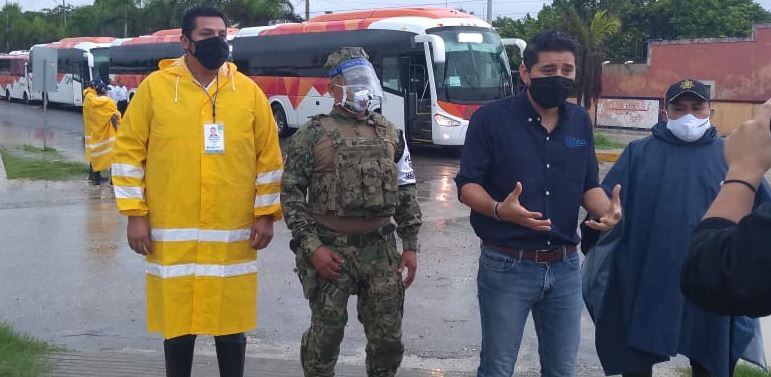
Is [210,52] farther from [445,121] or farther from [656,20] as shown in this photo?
[656,20]

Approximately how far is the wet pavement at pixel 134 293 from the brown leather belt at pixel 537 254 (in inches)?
64.8

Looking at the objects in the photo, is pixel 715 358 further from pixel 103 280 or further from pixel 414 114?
pixel 414 114

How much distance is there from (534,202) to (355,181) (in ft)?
2.64

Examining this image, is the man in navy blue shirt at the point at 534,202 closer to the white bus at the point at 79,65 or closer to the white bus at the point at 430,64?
the white bus at the point at 430,64

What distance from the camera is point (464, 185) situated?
390cm

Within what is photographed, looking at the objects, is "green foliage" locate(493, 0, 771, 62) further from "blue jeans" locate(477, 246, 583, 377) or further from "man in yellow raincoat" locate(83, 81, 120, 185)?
"blue jeans" locate(477, 246, 583, 377)

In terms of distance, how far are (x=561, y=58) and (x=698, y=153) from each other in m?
0.94

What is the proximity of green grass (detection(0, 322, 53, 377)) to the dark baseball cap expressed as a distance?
372 cm

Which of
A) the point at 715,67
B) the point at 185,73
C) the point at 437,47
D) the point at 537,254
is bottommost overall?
the point at 537,254

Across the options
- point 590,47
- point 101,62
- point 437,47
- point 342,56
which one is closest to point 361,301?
point 342,56

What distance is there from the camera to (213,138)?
416 centimetres

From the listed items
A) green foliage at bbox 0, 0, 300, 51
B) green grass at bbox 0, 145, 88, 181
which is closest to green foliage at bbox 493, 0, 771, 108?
green foliage at bbox 0, 0, 300, 51

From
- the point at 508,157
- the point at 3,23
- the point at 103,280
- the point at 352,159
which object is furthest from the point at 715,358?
the point at 3,23

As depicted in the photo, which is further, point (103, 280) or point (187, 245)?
point (103, 280)
